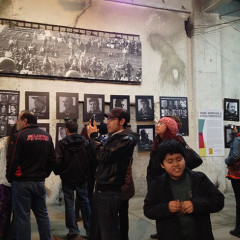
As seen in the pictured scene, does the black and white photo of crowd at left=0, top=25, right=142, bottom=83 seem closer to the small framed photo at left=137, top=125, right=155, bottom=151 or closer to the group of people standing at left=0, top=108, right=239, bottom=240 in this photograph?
the small framed photo at left=137, top=125, right=155, bottom=151

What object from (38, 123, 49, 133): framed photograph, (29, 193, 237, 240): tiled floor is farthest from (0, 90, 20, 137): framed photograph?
(29, 193, 237, 240): tiled floor

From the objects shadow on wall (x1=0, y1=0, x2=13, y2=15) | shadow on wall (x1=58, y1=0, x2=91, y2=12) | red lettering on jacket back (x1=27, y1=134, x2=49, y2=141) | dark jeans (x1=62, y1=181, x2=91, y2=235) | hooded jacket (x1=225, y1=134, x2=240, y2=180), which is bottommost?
dark jeans (x1=62, y1=181, x2=91, y2=235)

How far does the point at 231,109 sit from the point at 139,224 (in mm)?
4360

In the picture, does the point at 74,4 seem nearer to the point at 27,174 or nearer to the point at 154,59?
the point at 154,59

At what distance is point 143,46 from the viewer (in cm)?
707

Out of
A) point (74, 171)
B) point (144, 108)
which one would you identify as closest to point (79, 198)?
point (74, 171)

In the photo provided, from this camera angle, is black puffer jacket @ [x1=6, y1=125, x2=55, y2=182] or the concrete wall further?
the concrete wall

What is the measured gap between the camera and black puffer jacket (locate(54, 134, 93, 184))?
13.5 ft

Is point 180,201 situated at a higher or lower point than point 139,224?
higher

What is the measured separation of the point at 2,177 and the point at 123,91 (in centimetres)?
320

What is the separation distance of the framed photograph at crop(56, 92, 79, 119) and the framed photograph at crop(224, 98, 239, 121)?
395cm

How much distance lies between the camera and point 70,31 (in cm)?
646

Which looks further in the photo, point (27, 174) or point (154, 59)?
point (154, 59)

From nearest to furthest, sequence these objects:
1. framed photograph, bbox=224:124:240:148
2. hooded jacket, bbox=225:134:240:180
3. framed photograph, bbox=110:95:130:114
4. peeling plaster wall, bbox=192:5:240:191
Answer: hooded jacket, bbox=225:134:240:180 → framed photograph, bbox=110:95:130:114 → peeling plaster wall, bbox=192:5:240:191 → framed photograph, bbox=224:124:240:148
